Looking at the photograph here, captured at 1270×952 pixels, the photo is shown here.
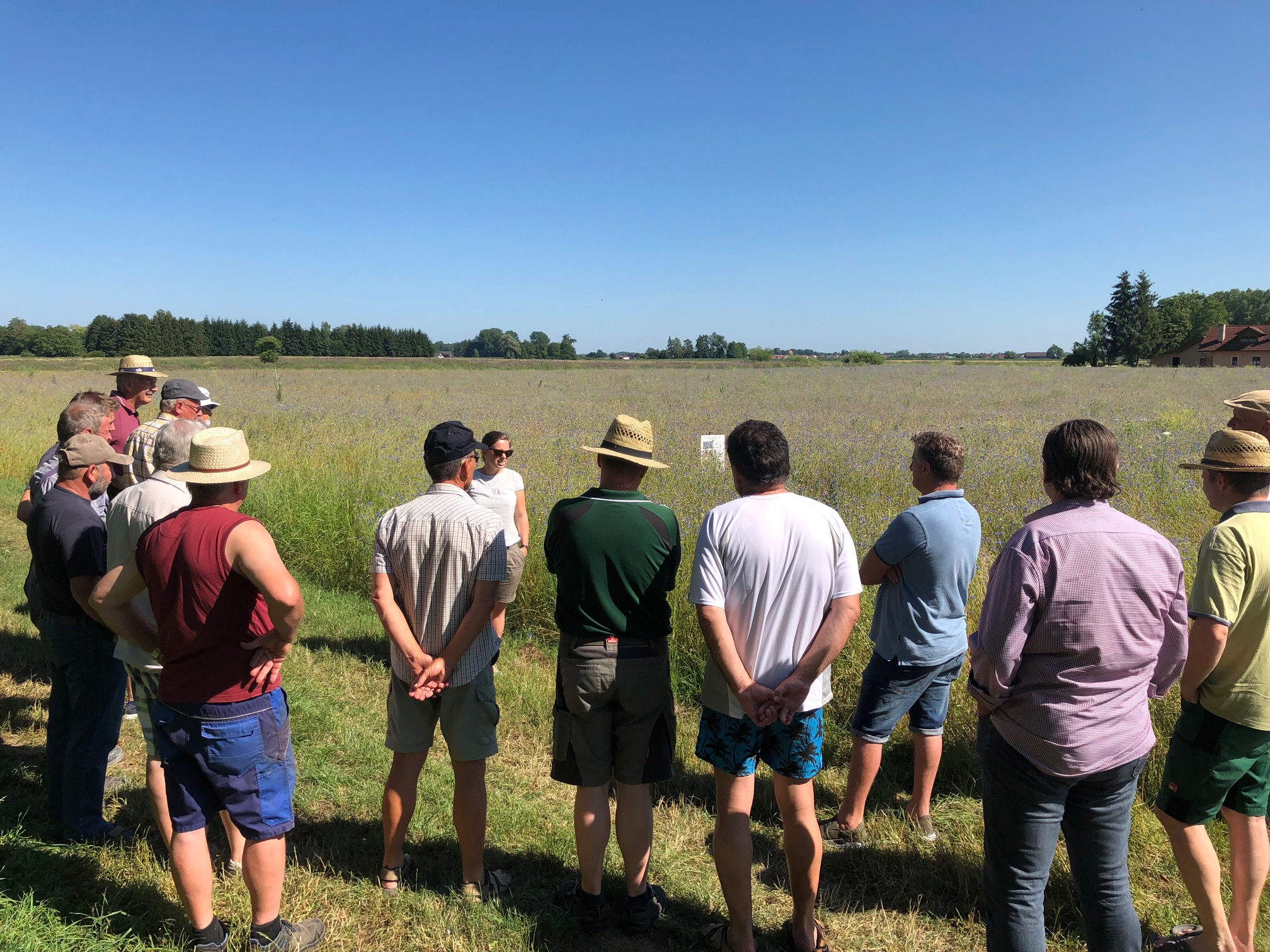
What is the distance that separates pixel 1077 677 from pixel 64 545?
13.4 feet

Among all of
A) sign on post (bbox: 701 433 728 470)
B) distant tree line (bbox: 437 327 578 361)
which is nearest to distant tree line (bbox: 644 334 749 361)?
distant tree line (bbox: 437 327 578 361)

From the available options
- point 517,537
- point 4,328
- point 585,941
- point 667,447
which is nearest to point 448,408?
point 667,447

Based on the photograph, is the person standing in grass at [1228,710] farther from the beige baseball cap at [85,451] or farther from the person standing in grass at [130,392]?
the person standing in grass at [130,392]

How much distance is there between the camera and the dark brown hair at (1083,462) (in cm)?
227

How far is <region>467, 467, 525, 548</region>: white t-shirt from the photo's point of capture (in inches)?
203

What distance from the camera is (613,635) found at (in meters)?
2.83

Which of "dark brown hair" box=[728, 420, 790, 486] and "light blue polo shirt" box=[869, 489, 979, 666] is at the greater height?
"dark brown hair" box=[728, 420, 790, 486]

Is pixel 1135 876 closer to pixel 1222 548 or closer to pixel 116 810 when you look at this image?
pixel 1222 548

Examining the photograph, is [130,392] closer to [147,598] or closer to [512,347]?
[147,598]

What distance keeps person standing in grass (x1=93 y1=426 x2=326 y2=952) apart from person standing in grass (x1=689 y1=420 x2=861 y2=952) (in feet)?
5.01

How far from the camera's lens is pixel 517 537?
531 centimetres

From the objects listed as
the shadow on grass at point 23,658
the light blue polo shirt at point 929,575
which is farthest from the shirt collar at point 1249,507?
the shadow on grass at point 23,658

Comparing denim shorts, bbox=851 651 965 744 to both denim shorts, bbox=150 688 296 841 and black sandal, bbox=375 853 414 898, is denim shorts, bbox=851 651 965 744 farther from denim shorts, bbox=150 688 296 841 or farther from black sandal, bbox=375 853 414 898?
denim shorts, bbox=150 688 296 841

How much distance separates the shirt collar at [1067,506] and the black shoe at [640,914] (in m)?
2.10
